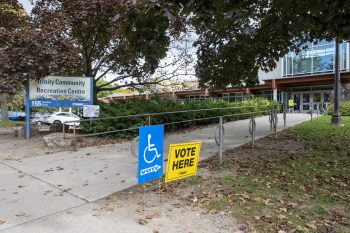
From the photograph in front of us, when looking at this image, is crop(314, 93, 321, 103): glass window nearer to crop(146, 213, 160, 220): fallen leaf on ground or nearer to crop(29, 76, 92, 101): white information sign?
crop(29, 76, 92, 101): white information sign

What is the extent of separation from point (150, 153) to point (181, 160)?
1.67ft

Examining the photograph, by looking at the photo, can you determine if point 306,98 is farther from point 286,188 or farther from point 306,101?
point 286,188

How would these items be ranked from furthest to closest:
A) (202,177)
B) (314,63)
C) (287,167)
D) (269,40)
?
(314,63), (269,40), (287,167), (202,177)

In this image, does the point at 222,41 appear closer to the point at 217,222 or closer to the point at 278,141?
the point at 278,141

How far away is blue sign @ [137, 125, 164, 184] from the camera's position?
5.69 meters

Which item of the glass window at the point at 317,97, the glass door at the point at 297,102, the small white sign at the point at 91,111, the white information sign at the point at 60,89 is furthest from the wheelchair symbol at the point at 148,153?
the glass door at the point at 297,102

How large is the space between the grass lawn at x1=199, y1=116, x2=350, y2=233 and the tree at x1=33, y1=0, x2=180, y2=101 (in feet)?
10.3

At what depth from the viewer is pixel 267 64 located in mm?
14500

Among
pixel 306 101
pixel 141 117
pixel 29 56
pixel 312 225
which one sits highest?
pixel 29 56

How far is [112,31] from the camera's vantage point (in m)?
14.2

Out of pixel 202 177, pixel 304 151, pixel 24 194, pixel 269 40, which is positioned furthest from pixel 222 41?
pixel 24 194

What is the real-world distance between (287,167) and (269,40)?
20.6ft

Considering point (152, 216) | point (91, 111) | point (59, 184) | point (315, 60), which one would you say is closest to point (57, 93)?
point (91, 111)

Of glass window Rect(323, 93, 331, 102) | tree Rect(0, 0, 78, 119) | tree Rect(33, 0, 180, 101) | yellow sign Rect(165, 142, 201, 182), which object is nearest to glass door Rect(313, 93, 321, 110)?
glass window Rect(323, 93, 331, 102)
